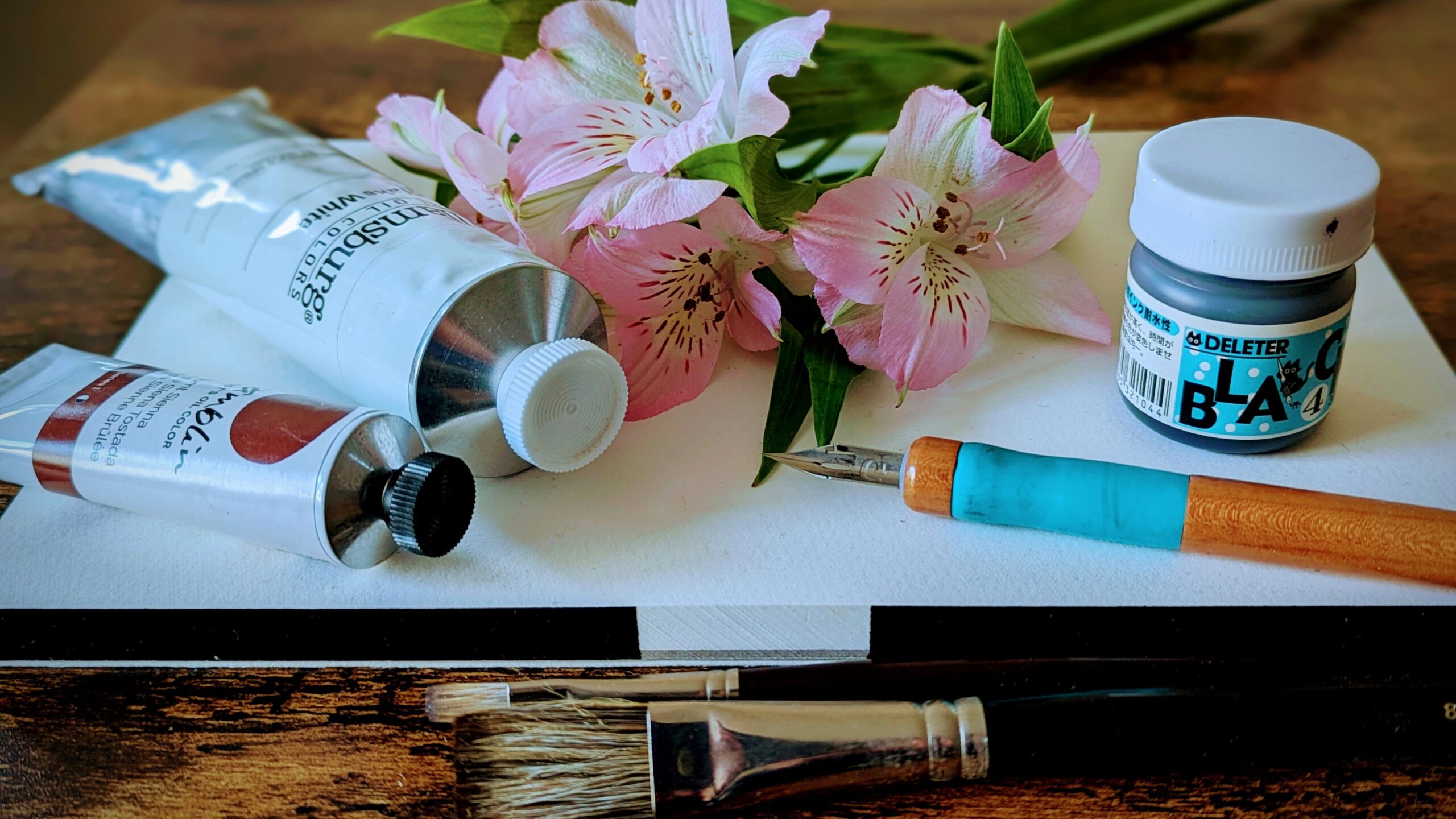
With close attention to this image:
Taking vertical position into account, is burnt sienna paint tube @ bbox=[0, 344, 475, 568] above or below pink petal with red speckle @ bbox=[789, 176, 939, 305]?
below

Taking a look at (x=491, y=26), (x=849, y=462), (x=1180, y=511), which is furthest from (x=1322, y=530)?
(x=491, y=26)

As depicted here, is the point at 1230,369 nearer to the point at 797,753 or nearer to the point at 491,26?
the point at 797,753

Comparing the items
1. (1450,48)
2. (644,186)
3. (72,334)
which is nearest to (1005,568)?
(644,186)

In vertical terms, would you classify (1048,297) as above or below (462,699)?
above

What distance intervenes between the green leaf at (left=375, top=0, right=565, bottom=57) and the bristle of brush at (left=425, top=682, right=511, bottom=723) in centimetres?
28

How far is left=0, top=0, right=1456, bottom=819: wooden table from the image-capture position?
0.34 meters

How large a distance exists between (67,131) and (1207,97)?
651mm

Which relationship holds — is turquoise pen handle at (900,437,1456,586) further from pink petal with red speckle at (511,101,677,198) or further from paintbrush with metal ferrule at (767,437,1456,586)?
pink petal with red speckle at (511,101,677,198)

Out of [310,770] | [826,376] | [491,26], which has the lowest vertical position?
[310,770]

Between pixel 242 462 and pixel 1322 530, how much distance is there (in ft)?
1.08

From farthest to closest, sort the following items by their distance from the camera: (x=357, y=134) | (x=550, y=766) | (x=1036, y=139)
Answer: (x=357, y=134) → (x=1036, y=139) → (x=550, y=766)

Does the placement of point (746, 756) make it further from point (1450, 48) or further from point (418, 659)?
point (1450, 48)

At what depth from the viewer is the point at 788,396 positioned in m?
0.45

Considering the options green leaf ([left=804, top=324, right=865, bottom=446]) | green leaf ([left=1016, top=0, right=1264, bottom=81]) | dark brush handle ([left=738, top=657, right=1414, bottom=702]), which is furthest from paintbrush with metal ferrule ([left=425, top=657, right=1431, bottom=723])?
green leaf ([left=1016, top=0, right=1264, bottom=81])
